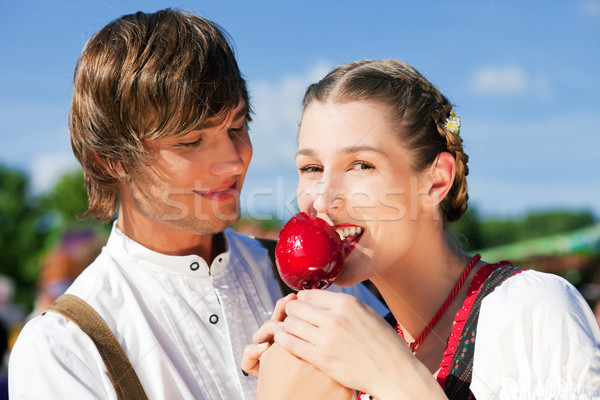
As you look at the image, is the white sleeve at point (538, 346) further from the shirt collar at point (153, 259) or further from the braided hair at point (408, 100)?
the shirt collar at point (153, 259)

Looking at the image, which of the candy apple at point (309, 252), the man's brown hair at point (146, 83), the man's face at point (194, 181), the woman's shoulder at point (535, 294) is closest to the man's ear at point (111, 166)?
the man's brown hair at point (146, 83)

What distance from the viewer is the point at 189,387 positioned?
2.77 metres

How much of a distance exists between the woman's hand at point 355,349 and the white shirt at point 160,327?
0.89 metres

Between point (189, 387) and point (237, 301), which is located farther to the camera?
point (237, 301)

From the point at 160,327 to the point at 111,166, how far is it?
3.62 feet

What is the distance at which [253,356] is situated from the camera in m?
2.32

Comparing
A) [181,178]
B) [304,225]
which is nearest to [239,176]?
[181,178]

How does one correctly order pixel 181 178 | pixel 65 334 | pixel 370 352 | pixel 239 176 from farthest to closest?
1. pixel 239 176
2. pixel 181 178
3. pixel 65 334
4. pixel 370 352

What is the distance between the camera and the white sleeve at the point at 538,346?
201cm

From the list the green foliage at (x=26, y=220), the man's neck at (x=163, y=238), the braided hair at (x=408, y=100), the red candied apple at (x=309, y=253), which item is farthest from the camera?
the green foliage at (x=26, y=220)

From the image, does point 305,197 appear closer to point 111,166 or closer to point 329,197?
point 329,197

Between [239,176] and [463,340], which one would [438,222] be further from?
[239,176]

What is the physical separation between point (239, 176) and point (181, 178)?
381mm

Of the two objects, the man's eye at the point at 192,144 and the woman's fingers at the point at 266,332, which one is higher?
the man's eye at the point at 192,144
